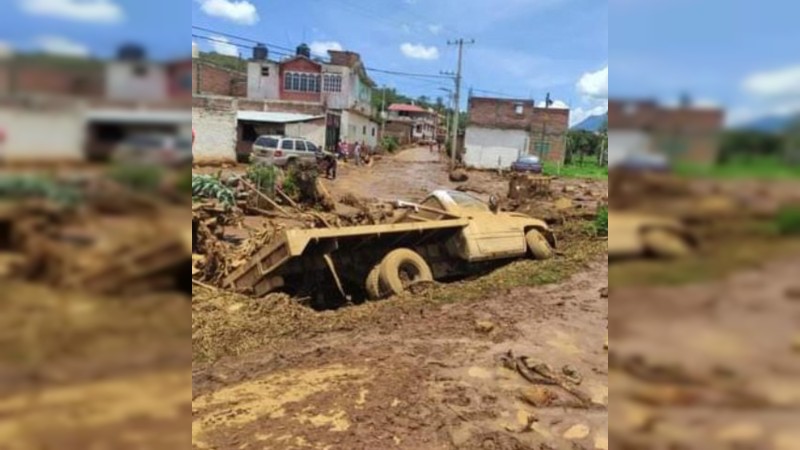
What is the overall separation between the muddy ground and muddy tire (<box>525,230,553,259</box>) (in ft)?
2.49

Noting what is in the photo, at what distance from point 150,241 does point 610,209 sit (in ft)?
1.60

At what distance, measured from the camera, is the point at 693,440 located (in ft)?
2.00

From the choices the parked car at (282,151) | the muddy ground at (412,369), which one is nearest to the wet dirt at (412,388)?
the muddy ground at (412,369)

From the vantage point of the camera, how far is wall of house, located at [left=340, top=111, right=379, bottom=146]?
11.1 metres

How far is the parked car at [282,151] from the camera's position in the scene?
988cm

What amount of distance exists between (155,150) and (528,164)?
9.87 m

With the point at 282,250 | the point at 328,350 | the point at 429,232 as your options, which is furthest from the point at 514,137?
the point at 328,350

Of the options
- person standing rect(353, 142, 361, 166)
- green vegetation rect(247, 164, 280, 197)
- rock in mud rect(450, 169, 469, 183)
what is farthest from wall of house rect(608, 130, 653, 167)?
person standing rect(353, 142, 361, 166)

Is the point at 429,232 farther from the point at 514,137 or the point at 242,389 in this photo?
the point at 514,137

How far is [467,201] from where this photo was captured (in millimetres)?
6641

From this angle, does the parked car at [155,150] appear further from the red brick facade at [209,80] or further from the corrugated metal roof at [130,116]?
the red brick facade at [209,80]

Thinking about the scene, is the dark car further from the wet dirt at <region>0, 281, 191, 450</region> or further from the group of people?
the wet dirt at <region>0, 281, 191, 450</region>

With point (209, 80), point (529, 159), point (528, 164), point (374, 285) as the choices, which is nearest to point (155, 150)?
point (209, 80)

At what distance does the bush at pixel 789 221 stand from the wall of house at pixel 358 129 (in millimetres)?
10403
